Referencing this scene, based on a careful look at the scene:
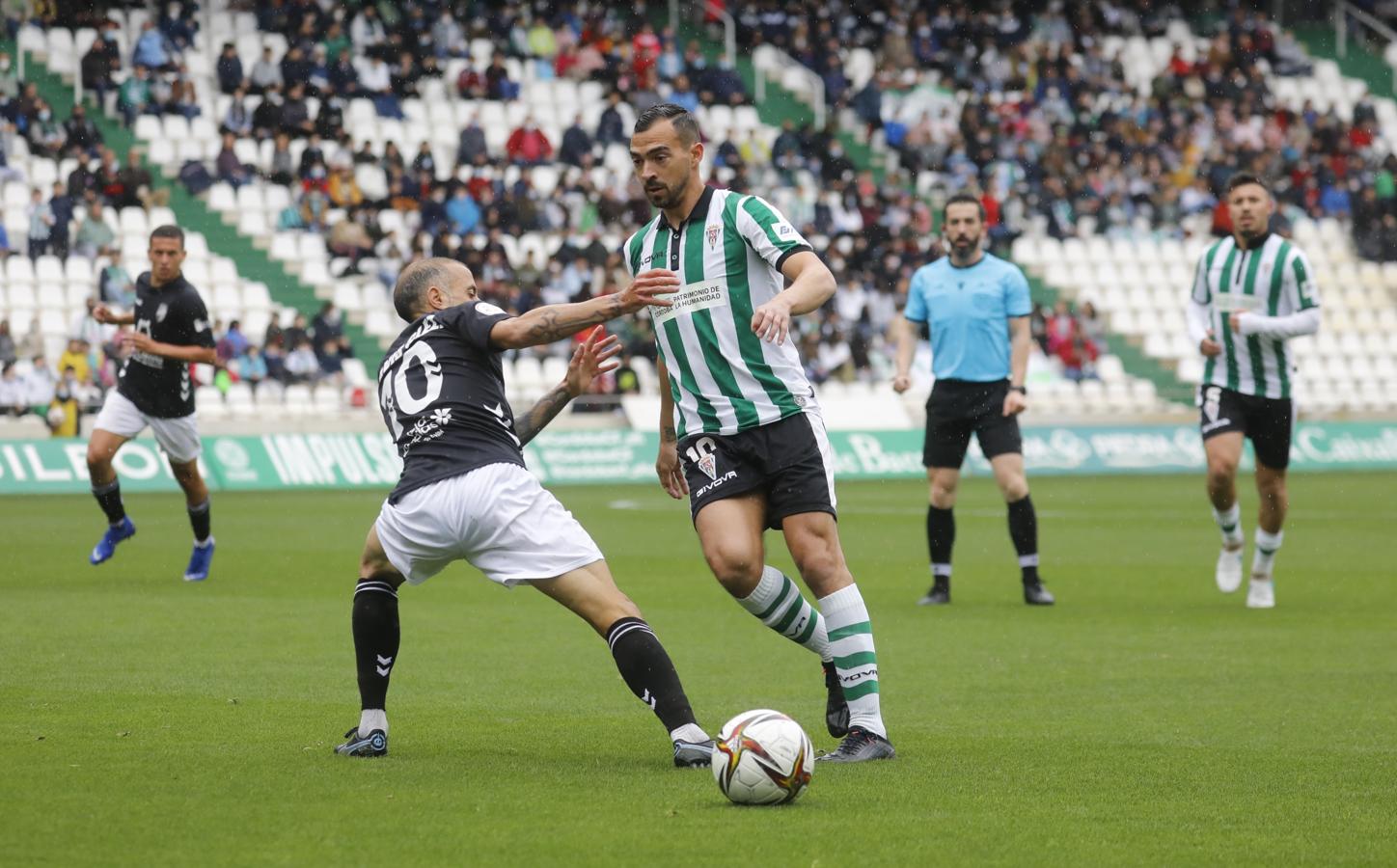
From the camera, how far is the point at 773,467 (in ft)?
21.5

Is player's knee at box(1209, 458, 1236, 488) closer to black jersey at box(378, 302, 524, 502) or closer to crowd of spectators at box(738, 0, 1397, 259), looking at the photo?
black jersey at box(378, 302, 524, 502)

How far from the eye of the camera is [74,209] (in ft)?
87.9

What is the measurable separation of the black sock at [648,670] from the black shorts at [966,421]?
598 centimetres

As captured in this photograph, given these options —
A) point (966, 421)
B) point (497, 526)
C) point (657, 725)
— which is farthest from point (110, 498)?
point (497, 526)

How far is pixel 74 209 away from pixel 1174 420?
697 inches

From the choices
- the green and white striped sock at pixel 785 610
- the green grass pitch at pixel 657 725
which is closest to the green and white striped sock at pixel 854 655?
the green and white striped sock at pixel 785 610

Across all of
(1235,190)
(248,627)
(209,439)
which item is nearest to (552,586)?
(248,627)

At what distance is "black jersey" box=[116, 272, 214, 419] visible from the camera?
12.7 metres

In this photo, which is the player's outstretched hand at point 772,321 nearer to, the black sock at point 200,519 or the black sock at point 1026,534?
the black sock at point 1026,534

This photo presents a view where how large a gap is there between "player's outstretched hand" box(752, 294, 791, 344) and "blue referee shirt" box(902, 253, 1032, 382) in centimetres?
606

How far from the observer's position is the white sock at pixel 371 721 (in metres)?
6.29

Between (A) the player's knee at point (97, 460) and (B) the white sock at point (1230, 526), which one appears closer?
(B) the white sock at point (1230, 526)

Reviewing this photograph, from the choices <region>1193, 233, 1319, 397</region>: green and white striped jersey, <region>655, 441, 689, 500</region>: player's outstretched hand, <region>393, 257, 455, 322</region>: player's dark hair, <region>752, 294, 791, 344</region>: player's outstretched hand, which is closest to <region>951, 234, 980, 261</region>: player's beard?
<region>1193, 233, 1319, 397</region>: green and white striped jersey

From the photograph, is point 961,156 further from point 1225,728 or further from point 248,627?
point 1225,728
